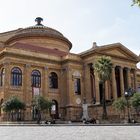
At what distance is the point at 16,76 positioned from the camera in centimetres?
4853

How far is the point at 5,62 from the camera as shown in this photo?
47125mm

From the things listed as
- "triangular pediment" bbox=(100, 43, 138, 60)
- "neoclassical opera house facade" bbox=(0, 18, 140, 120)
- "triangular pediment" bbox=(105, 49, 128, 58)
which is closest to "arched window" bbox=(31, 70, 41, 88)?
"neoclassical opera house facade" bbox=(0, 18, 140, 120)

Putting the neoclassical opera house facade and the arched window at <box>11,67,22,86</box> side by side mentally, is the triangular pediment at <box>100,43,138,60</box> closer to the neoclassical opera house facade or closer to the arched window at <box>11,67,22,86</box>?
the neoclassical opera house facade

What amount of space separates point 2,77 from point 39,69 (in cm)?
685

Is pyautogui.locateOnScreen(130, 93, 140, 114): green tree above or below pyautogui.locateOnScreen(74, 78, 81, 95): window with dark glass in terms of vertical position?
below

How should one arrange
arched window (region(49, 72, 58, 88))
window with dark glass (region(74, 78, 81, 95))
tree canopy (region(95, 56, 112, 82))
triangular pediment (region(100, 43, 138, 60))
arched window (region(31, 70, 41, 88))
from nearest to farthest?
tree canopy (region(95, 56, 112, 82))
arched window (region(31, 70, 41, 88))
arched window (region(49, 72, 58, 88))
window with dark glass (region(74, 78, 81, 95))
triangular pediment (region(100, 43, 138, 60))

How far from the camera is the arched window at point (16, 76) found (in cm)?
4794

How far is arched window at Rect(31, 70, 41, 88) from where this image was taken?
5056 cm

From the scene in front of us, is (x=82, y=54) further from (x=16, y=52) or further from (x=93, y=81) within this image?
(x=16, y=52)

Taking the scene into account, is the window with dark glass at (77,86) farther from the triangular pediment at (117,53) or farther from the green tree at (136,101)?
the green tree at (136,101)

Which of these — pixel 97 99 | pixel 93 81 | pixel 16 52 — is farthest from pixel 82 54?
pixel 16 52

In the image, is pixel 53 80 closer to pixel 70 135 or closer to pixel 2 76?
pixel 2 76

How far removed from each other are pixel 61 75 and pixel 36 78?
5.68 metres

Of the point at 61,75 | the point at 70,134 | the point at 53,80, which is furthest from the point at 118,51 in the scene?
the point at 70,134
